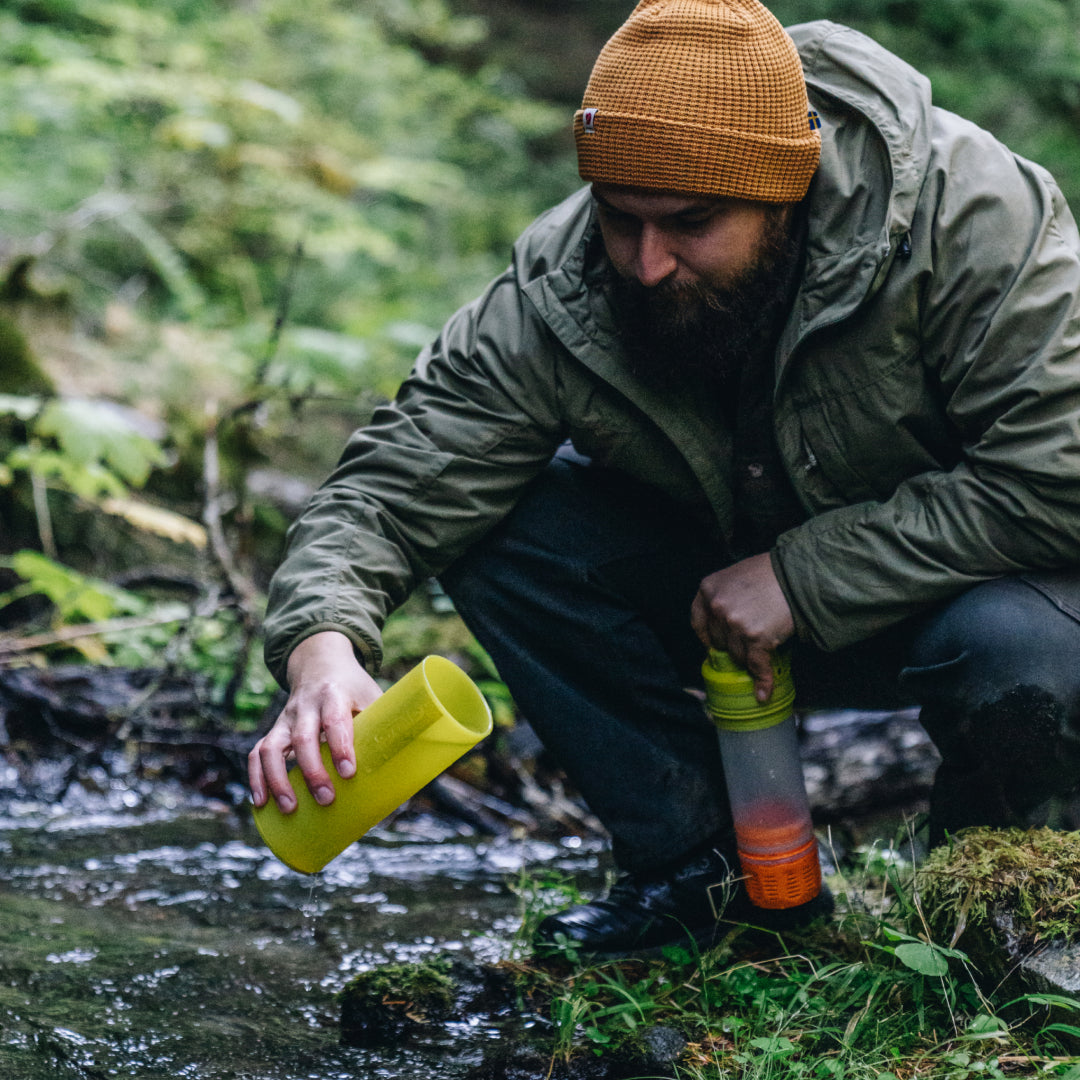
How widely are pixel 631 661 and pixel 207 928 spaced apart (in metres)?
1.17

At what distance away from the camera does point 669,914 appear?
8.17 ft

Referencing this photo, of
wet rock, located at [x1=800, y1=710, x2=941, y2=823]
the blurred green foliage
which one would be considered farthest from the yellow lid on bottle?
the blurred green foliage

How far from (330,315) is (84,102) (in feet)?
8.20

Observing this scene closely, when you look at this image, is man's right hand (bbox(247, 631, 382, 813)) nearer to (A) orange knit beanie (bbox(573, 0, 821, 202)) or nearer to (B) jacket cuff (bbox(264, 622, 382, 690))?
(B) jacket cuff (bbox(264, 622, 382, 690))

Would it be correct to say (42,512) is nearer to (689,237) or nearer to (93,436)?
(93,436)

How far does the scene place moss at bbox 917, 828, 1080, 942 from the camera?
6.46ft

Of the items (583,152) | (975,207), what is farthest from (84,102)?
(975,207)

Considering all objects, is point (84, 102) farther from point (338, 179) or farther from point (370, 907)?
point (370, 907)

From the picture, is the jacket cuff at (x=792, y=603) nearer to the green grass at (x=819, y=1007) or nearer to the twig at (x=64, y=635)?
the green grass at (x=819, y=1007)

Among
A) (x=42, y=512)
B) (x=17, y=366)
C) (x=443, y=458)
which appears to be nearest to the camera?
(x=443, y=458)

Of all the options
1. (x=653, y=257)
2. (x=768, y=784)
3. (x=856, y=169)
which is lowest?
(x=768, y=784)

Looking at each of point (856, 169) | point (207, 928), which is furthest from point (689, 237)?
point (207, 928)

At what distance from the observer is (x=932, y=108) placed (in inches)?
92.4

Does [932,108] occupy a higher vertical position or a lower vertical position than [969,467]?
higher
